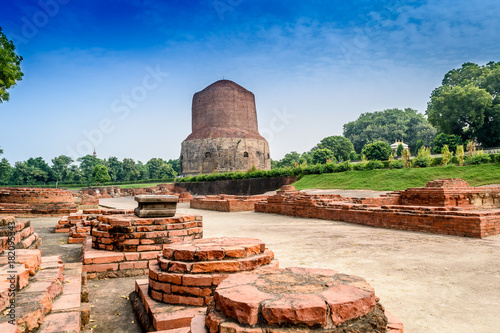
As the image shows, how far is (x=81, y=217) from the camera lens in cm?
616

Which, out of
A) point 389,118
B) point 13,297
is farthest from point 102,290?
point 389,118

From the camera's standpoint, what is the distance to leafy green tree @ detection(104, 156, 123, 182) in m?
59.4

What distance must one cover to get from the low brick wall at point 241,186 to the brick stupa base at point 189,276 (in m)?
19.7

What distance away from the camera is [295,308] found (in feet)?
3.90

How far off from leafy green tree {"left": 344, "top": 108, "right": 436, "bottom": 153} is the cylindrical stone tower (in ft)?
68.1

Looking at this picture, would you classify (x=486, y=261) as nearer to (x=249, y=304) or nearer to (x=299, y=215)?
(x=249, y=304)

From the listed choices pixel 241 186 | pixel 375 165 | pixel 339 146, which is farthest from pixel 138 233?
pixel 339 146

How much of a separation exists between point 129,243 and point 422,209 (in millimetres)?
5147

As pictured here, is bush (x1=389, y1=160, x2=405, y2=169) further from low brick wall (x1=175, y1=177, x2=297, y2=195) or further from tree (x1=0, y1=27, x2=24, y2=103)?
tree (x1=0, y1=27, x2=24, y2=103)

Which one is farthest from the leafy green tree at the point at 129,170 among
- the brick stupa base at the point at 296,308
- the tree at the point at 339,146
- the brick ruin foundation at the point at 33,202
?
the brick stupa base at the point at 296,308

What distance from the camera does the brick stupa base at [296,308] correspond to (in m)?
1.19

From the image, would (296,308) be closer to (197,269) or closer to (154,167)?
(197,269)

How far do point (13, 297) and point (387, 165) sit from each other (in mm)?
18546

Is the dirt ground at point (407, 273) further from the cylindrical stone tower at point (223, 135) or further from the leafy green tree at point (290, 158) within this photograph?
the leafy green tree at point (290, 158)
